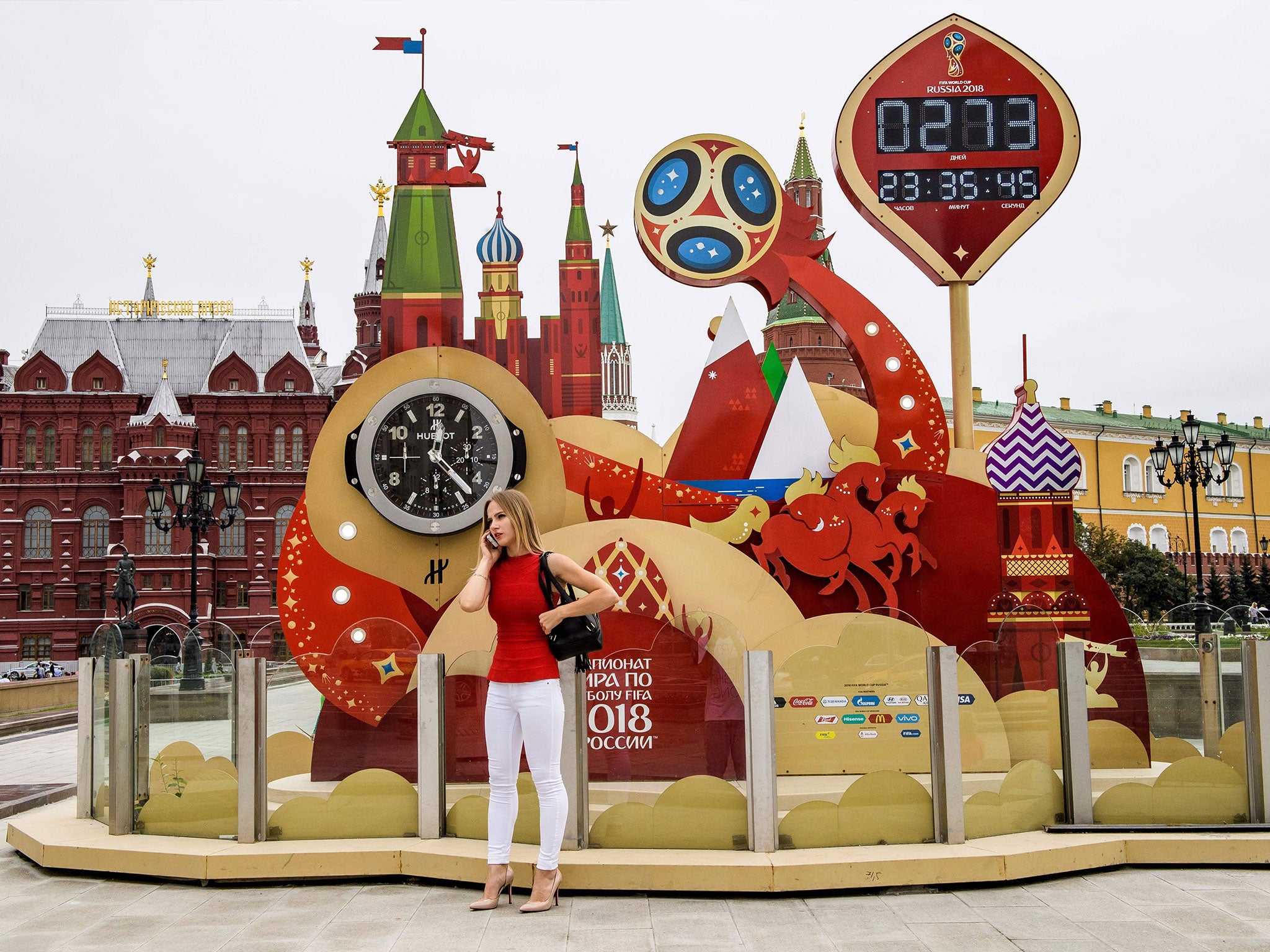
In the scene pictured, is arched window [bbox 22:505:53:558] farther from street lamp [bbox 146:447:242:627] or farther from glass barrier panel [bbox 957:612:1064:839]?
glass barrier panel [bbox 957:612:1064:839]

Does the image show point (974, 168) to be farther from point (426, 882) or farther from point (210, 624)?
point (210, 624)

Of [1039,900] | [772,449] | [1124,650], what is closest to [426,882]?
[1039,900]

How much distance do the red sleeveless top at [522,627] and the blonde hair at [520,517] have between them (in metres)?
0.07

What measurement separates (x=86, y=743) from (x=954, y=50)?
10.8 metres

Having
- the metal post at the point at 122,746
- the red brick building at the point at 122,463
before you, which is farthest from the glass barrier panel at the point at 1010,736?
the red brick building at the point at 122,463

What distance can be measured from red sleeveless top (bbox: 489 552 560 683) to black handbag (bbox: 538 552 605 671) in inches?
1.2

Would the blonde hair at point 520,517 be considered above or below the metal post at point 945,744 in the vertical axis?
above

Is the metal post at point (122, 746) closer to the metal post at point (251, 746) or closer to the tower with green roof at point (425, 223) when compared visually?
the metal post at point (251, 746)

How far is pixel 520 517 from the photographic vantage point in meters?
6.98

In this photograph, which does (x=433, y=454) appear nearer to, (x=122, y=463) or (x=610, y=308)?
(x=610, y=308)

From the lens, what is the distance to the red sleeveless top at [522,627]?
686cm

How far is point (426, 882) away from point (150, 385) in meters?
64.1

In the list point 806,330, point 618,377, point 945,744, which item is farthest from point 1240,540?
point 945,744

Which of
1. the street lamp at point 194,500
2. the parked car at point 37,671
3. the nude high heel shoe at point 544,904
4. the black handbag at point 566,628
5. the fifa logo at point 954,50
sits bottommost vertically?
the parked car at point 37,671
